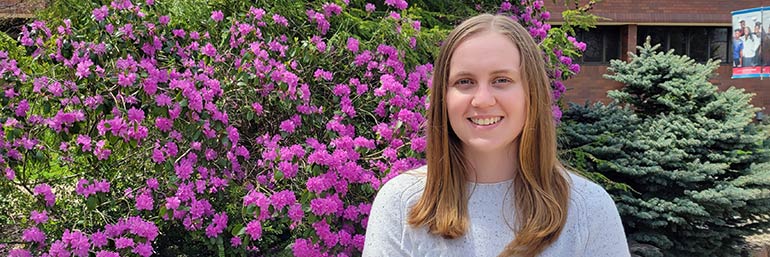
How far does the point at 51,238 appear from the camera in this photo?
118 inches

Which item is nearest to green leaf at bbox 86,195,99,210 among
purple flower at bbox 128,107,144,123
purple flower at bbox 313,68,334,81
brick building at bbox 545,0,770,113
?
purple flower at bbox 128,107,144,123

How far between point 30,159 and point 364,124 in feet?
4.57

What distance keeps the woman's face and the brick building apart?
14.7m

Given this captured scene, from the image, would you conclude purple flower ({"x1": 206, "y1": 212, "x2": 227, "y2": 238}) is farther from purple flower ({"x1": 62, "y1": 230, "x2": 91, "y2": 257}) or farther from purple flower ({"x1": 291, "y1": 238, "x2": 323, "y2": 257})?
purple flower ({"x1": 62, "y1": 230, "x2": 91, "y2": 257})

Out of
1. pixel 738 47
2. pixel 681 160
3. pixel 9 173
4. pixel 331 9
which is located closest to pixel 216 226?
pixel 9 173

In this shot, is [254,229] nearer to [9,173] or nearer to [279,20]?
[9,173]

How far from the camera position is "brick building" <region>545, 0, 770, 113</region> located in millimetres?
16125

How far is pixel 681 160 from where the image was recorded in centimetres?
518

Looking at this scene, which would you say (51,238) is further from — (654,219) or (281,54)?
(654,219)

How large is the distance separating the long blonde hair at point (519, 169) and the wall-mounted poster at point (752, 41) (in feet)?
33.2

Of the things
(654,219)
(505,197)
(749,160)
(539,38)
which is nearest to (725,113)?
(749,160)

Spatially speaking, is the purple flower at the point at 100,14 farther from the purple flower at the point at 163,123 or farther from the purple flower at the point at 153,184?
the purple flower at the point at 153,184

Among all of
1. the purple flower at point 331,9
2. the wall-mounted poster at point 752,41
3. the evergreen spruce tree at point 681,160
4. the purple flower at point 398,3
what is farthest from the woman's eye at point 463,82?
the wall-mounted poster at point 752,41

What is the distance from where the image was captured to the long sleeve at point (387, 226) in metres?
1.50
